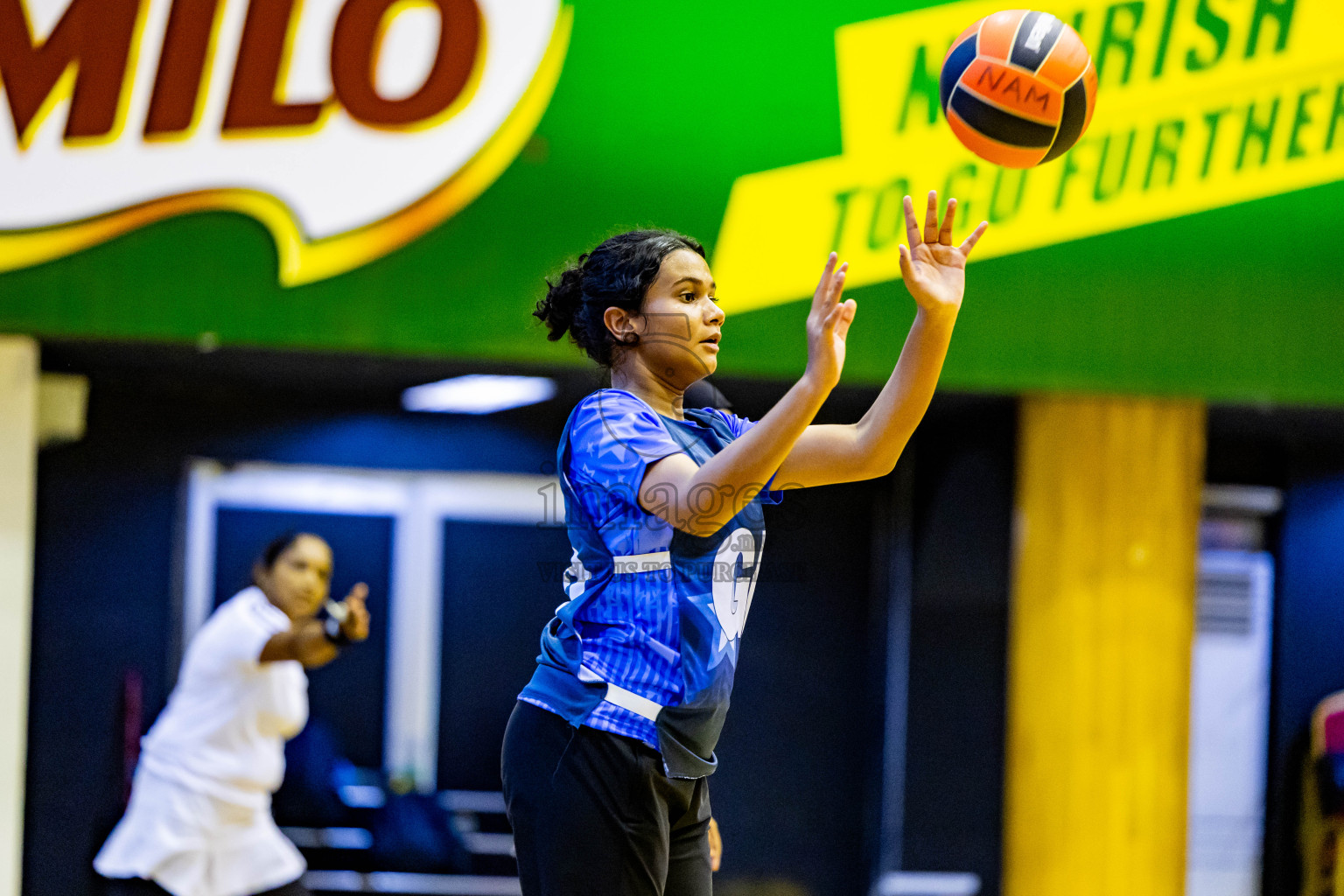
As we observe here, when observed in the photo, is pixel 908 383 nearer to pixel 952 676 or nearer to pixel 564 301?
pixel 564 301

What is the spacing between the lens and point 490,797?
6543mm

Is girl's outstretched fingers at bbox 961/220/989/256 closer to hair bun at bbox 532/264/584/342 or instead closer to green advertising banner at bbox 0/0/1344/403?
hair bun at bbox 532/264/584/342

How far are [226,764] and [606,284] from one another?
125 inches

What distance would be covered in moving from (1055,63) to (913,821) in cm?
426

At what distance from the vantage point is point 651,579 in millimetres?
2096

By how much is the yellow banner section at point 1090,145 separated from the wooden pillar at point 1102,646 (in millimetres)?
772

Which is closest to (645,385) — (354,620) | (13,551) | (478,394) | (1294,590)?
(354,620)

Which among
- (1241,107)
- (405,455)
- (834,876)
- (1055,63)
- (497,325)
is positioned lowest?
(834,876)

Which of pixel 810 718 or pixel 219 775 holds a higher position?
pixel 219 775

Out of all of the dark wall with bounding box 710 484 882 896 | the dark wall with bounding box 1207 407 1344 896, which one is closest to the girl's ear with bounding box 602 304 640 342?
the dark wall with bounding box 710 484 882 896

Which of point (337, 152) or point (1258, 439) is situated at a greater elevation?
point (337, 152)

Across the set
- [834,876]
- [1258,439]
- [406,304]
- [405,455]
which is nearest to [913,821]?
[834,876]

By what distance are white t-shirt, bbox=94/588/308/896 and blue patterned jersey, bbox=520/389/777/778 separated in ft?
9.70

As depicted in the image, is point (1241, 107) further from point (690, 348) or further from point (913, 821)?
point (690, 348)
